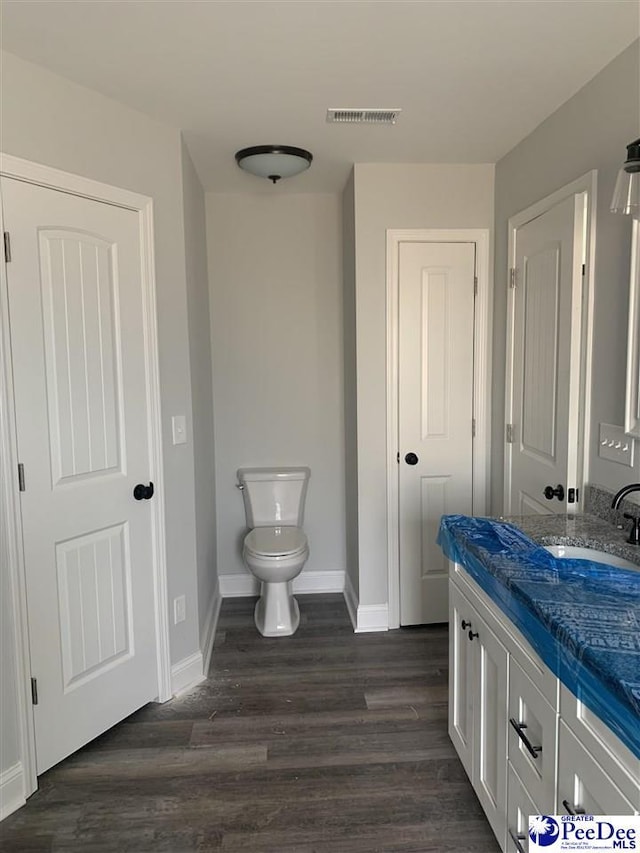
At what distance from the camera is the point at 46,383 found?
6.63ft

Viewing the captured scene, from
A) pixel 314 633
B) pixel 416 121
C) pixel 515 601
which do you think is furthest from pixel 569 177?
pixel 314 633

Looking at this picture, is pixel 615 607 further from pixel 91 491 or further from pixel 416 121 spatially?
pixel 416 121

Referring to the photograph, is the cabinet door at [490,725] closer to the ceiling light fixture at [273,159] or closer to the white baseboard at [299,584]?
the white baseboard at [299,584]

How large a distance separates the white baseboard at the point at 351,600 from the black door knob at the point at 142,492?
144cm

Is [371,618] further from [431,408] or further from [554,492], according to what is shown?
[554,492]

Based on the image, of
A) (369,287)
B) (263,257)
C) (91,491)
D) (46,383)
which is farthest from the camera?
(263,257)

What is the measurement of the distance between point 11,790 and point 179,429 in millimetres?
1423

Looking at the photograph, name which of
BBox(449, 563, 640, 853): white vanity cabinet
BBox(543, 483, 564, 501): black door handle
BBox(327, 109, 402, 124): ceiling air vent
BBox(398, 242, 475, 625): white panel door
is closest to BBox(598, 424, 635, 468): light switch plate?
BBox(543, 483, 564, 501): black door handle

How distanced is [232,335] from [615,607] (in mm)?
2736

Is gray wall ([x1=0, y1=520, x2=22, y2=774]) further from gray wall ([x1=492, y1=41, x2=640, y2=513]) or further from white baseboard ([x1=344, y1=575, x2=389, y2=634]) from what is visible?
gray wall ([x1=492, y1=41, x2=640, y2=513])

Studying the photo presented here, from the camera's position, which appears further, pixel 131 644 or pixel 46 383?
pixel 131 644

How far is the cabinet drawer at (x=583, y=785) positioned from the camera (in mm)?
1047

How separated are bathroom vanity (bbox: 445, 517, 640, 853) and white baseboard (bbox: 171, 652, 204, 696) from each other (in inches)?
47.3

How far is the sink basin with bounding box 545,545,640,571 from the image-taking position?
1719 mm
